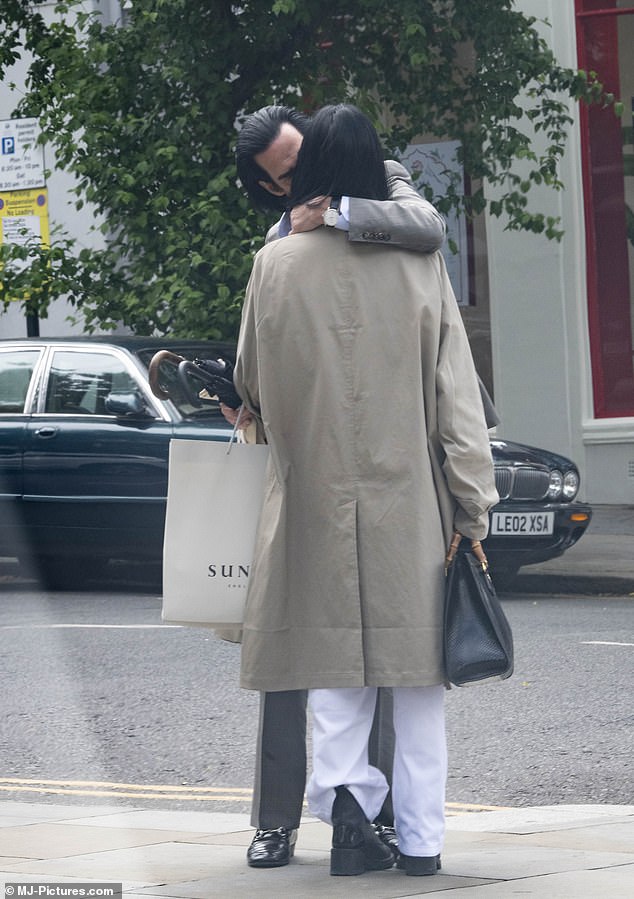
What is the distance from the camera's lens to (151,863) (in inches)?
166

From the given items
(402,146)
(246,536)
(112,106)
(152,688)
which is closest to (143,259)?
(112,106)

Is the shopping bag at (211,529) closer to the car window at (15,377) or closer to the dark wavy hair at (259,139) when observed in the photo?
the dark wavy hair at (259,139)

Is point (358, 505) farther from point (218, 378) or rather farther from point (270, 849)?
point (270, 849)

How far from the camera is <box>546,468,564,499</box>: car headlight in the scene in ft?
36.0

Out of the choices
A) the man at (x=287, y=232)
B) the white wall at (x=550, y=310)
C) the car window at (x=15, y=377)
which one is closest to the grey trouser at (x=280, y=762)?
the man at (x=287, y=232)

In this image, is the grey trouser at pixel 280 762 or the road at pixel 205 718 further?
the road at pixel 205 718

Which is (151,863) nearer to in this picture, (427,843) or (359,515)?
(427,843)

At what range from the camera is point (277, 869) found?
4.16 metres

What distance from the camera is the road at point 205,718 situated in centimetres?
585

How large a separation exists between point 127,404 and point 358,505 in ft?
24.8

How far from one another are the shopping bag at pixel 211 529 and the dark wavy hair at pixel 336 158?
0.64 m

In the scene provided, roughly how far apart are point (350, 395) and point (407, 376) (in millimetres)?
140

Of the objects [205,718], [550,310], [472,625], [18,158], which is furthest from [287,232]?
[18,158]

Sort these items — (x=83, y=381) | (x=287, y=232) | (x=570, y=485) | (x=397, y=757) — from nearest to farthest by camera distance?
1. (x=397, y=757)
2. (x=287, y=232)
3. (x=570, y=485)
4. (x=83, y=381)
